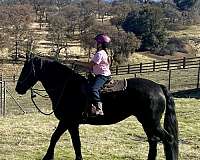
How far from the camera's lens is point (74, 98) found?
8.18 m

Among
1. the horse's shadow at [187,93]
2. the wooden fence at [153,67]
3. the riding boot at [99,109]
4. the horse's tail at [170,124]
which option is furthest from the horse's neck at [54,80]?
the wooden fence at [153,67]

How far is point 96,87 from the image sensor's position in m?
7.81

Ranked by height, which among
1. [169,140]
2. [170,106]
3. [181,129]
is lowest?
[181,129]

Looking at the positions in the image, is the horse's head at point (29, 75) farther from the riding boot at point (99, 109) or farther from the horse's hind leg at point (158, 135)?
the horse's hind leg at point (158, 135)

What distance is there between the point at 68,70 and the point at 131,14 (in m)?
54.6

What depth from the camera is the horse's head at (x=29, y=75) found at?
842 cm

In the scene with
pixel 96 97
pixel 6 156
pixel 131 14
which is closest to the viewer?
pixel 96 97

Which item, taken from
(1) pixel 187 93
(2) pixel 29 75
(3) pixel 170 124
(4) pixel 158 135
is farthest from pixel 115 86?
(1) pixel 187 93

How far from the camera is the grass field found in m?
9.31

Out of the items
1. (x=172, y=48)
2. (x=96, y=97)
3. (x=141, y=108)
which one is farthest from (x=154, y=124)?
(x=172, y=48)

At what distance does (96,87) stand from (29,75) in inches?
58.6

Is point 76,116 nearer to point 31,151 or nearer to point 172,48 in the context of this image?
point 31,151

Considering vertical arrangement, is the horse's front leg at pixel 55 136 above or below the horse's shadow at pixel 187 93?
above

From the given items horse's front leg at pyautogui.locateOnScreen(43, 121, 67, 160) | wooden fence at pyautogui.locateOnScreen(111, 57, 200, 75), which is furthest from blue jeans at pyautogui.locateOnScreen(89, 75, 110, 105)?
wooden fence at pyautogui.locateOnScreen(111, 57, 200, 75)
